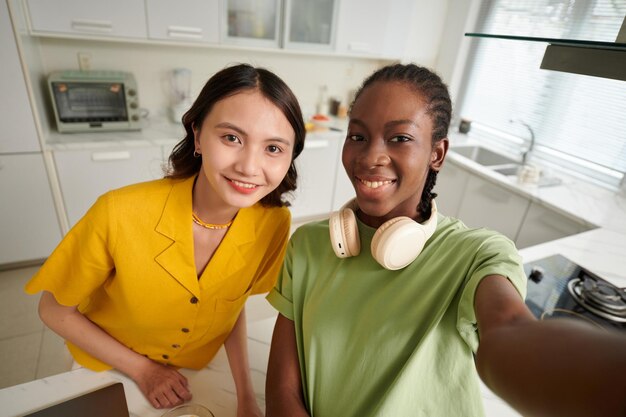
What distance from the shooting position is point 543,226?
2207 millimetres

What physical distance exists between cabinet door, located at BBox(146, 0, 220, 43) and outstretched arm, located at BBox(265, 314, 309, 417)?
2.13 metres

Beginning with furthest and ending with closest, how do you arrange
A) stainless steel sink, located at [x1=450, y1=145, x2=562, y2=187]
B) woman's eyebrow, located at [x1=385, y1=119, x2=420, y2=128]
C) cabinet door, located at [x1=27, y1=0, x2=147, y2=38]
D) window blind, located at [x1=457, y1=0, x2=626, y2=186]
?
stainless steel sink, located at [x1=450, y1=145, x2=562, y2=187] < window blind, located at [x1=457, y1=0, x2=626, y2=186] < cabinet door, located at [x1=27, y1=0, x2=147, y2=38] < woman's eyebrow, located at [x1=385, y1=119, x2=420, y2=128]

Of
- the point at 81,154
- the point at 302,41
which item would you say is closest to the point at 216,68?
the point at 302,41

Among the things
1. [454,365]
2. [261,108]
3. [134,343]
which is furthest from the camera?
[134,343]

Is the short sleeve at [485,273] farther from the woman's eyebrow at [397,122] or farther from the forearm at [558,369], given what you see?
the woman's eyebrow at [397,122]

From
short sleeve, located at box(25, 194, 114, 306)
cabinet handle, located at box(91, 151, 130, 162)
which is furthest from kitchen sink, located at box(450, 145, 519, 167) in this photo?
short sleeve, located at box(25, 194, 114, 306)

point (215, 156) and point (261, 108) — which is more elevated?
point (261, 108)

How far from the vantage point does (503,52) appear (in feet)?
10.0

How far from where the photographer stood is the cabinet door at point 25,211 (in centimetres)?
208

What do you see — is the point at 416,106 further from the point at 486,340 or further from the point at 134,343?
the point at 134,343

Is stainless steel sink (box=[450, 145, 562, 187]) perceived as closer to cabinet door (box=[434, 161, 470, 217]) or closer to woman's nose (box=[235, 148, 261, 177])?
cabinet door (box=[434, 161, 470, 217])

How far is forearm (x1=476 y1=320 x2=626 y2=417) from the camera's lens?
1.11 ft

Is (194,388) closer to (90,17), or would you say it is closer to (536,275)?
(536,275)

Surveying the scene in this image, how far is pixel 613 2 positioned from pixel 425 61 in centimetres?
149
